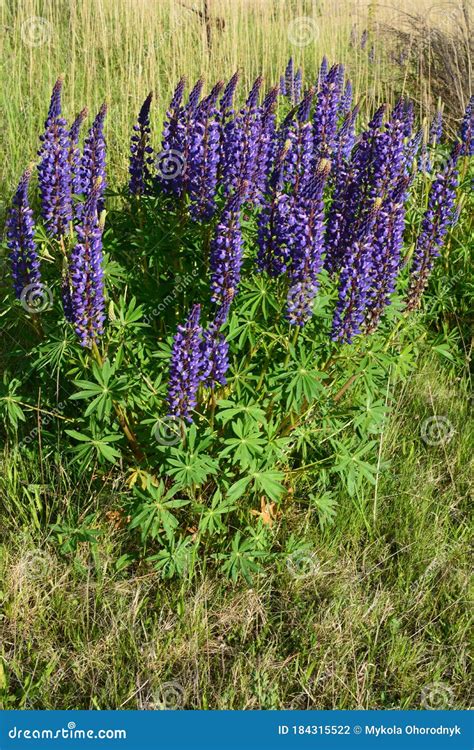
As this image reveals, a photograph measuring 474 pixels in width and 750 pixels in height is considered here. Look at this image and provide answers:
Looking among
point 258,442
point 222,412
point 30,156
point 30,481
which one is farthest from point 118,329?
point 30,156

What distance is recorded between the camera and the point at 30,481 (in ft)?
11.9

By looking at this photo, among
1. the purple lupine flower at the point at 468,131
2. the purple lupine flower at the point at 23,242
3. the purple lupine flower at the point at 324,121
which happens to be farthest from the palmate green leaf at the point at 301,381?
the purple lupine flower at the point at 468,131

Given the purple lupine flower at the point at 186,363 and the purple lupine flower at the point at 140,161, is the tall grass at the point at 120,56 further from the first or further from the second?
the purple lupine flower at the point at 186,363

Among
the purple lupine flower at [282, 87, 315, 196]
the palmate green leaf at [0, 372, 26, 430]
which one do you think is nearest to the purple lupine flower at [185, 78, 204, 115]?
the purple lupine flower at [282, 87, 315, 196]

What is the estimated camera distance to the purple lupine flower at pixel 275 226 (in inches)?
112

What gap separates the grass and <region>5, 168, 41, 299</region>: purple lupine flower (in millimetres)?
993

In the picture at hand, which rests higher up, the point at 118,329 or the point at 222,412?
the point at 118,329

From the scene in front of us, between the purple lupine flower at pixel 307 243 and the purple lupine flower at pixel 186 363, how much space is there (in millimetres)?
439

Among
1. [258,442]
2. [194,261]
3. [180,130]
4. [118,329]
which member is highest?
[180,130]

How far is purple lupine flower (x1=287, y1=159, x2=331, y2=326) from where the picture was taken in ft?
8.97

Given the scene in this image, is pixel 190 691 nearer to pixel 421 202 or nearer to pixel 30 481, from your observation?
pixel 30 481

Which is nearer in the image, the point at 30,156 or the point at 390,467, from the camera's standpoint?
the point at 390,467

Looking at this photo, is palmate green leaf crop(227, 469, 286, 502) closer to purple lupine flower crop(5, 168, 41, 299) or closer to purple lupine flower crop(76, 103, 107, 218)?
purple lupine flower crop(5, 168, 41, 299)

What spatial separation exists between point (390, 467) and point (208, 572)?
1.26 metres
